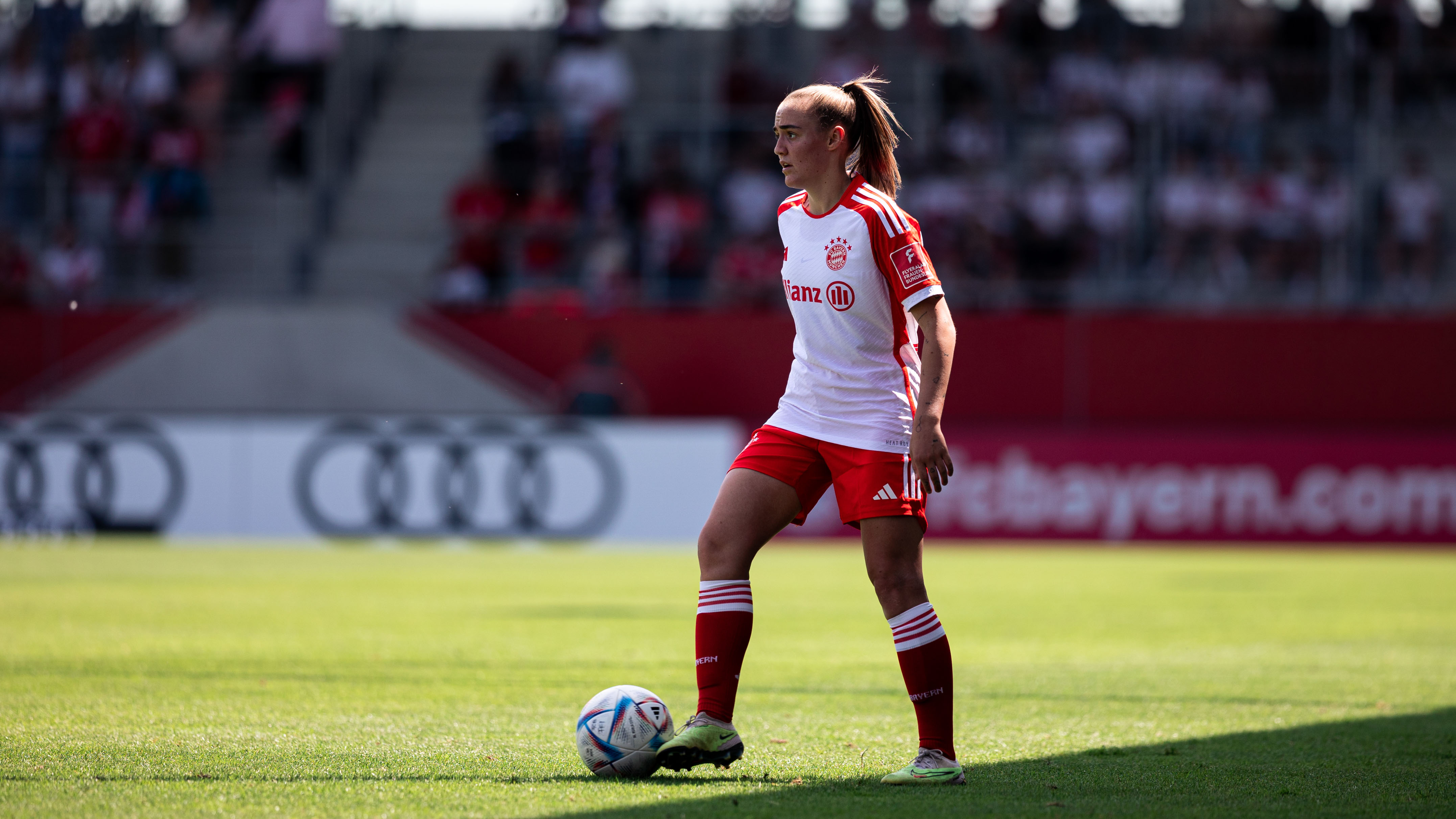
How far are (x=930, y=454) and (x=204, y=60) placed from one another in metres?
20.4

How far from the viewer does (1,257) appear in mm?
20578

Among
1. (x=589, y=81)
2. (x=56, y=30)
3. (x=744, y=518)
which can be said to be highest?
(x=56, y=30)

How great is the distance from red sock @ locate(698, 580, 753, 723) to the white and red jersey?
0.58 m

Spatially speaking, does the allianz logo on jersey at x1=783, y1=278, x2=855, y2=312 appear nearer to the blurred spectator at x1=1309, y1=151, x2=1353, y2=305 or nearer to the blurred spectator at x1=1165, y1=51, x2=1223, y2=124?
the blurred spectator at x1=1309, y1=151, x2=1353, y2=305

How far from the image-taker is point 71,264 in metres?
20.8

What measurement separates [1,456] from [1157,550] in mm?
12815

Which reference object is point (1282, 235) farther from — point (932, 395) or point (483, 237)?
point (932, 395)

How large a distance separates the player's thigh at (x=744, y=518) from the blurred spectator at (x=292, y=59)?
18.2 metres

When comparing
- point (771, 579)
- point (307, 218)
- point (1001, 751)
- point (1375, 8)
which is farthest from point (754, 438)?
point (1375, 8)

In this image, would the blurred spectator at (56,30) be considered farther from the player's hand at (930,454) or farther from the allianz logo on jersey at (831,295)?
the player's hand at (930,454)

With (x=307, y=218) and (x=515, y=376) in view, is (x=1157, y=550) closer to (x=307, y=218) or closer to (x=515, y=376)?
(x=515, y=376)

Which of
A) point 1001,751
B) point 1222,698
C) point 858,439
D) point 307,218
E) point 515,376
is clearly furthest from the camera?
point 307,218

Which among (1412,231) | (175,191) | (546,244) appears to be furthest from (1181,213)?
(175,191)

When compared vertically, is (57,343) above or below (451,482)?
above
